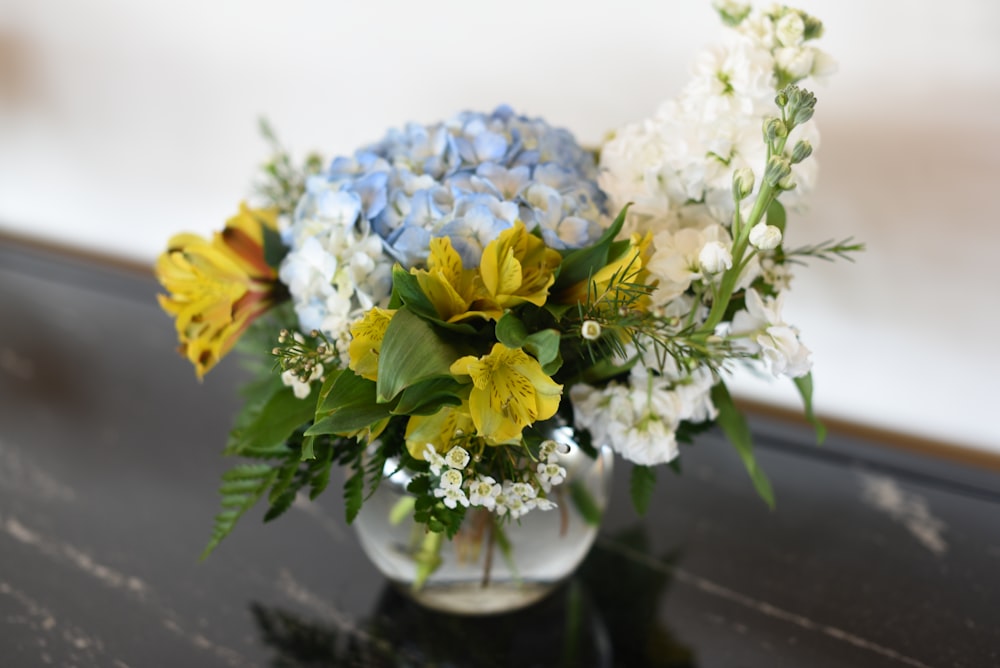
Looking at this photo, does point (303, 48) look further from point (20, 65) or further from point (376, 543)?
point (376, 543)

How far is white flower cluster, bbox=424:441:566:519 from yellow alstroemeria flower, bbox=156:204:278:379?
0.68 feet

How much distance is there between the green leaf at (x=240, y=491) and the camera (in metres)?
0.57

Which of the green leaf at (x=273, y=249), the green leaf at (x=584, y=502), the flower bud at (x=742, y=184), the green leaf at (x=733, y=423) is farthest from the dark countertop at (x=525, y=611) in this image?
the flower bud at (x=742, y=184)

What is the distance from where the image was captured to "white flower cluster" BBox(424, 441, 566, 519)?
0.49 meters

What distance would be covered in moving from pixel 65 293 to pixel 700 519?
1026 millimetres

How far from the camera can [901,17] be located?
75 cm

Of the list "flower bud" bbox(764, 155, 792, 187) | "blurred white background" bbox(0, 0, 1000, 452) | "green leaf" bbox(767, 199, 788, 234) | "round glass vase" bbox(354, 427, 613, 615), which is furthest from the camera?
"blurred white background" bbox(0, 0, 1000, 452)

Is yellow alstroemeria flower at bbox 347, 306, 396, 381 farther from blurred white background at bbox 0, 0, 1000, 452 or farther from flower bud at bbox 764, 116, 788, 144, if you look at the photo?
blurred white background at bbox 0, 0, 1000, 452

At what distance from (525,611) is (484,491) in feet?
1.03

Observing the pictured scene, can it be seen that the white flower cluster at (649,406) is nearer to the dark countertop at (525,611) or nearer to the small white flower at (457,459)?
the small white flower at (457,459)

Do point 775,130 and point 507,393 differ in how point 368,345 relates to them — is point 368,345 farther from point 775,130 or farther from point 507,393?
point 775,130

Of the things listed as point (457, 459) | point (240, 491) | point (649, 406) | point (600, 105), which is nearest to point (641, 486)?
point (649, 406)

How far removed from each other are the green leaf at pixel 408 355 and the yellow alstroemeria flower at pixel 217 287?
0.64 ft

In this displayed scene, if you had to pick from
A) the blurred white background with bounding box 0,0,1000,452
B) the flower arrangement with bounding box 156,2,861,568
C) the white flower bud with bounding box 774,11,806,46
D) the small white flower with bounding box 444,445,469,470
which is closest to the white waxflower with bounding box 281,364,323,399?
the flower arrangement with bounding box 156,2,861,568
